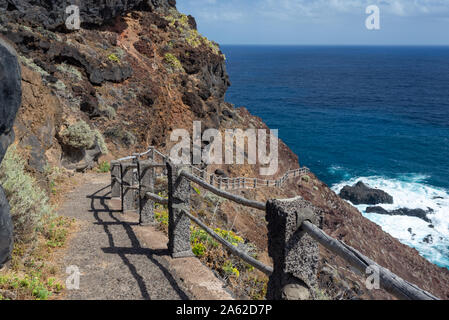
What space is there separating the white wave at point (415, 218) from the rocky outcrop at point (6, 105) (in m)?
28.3

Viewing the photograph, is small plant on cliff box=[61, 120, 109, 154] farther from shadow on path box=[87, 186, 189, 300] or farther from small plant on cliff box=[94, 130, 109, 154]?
A: shadow on path box=[87, 186, 189, 300]

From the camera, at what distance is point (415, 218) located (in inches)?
1284

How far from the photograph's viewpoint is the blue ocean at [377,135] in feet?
110

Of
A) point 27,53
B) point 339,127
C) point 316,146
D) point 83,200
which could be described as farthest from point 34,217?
point 339,127

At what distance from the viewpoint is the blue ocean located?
33.6m

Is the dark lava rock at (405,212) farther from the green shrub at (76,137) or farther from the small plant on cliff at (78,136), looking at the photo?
the green shrub at (76,137)

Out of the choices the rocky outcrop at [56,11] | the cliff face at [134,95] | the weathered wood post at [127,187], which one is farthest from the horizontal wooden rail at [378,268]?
the rocky outcrop at [56,11]

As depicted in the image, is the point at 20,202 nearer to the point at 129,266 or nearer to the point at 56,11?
the point at 129,266

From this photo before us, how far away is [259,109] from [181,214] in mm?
68000

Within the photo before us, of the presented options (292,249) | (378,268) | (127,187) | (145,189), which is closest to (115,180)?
(127,187)

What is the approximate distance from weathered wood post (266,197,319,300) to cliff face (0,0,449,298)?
25.0 feet

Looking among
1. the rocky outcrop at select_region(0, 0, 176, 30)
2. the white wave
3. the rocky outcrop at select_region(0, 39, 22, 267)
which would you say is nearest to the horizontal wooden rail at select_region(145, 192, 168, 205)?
the rocky outcrop at select_region(0, 39, 22, 267)

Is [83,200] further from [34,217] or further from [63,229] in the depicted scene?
[34,217]

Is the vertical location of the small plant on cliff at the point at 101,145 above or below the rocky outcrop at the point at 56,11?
below
